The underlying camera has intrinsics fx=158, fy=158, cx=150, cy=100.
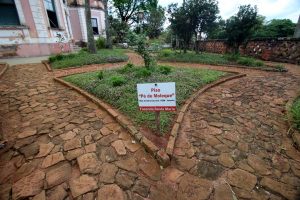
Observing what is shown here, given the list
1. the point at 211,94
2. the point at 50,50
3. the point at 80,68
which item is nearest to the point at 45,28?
the point at 50,50

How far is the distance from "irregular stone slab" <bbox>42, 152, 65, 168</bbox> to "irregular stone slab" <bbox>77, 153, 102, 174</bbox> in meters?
0.26

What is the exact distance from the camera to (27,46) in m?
9.02

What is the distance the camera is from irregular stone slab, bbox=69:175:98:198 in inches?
66.1

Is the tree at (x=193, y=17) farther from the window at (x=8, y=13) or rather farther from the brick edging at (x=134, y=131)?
the window at (x=8, y=13)

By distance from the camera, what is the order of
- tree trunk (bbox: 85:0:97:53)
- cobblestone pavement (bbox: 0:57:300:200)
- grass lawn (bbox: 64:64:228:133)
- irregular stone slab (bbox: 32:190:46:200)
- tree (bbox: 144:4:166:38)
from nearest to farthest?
irregular stone slab (bbox: 32:190:46:200) → cobblestone pavement (bbox: 0:57:300:200) → grass lawn (bbox: 64:64:228:133) → tree trunk (bbox: 85:0:97:53) → tree (bbox: 144:4:166:38)

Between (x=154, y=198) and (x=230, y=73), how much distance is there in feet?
19.1

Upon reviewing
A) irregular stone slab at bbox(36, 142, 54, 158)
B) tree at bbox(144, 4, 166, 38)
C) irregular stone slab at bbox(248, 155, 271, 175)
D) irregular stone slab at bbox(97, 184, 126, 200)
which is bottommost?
irregular stone slab at bbox(248, 155, 271, 175)

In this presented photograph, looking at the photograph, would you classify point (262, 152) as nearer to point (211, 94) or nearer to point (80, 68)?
point (211, 94)

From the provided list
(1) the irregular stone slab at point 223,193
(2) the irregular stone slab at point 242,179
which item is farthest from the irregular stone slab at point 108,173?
(2) the irregular stone slab at point 242,179

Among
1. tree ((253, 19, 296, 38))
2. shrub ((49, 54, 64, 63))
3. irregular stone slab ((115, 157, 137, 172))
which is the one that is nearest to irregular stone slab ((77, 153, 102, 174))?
irregular stone slab ((115, 157, 137, 172))

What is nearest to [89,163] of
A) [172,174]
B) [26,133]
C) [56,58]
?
[172,174]

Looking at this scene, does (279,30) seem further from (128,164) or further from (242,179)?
(128,164)

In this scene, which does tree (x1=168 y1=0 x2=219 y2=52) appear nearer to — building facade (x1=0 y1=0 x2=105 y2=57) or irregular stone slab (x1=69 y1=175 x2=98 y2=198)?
building facade (x1=0 y1=0 x2=105 y2=57)

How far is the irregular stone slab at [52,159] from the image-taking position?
2025 millimetres
